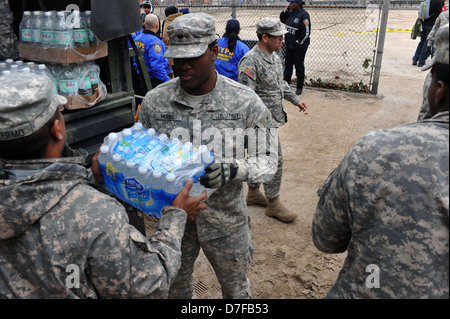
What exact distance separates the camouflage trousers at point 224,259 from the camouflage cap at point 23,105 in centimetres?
121

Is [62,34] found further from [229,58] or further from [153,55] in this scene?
[229,58]

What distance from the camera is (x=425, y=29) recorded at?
10.1 meters

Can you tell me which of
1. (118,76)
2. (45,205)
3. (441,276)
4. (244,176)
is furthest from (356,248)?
(118,76)

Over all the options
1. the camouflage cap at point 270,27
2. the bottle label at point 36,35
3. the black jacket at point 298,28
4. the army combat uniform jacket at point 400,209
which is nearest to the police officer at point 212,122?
the army combat uniform jacket at point 400,209

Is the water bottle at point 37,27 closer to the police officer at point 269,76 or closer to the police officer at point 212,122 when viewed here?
the police officer at point 212,122

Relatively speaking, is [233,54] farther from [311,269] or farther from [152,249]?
[152,249]

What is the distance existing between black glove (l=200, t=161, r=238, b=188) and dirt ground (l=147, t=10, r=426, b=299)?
5.08 ft

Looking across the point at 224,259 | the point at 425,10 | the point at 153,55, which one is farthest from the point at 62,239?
the point at 425,10

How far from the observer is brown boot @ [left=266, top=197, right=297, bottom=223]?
403 centimetres

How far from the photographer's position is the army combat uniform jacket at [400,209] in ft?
4.08

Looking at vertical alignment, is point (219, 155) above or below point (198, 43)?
below

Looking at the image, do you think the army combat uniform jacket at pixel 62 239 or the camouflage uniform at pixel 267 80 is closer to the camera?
the army combat uniform jacket at pixel 62 239

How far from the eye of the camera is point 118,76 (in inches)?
135
